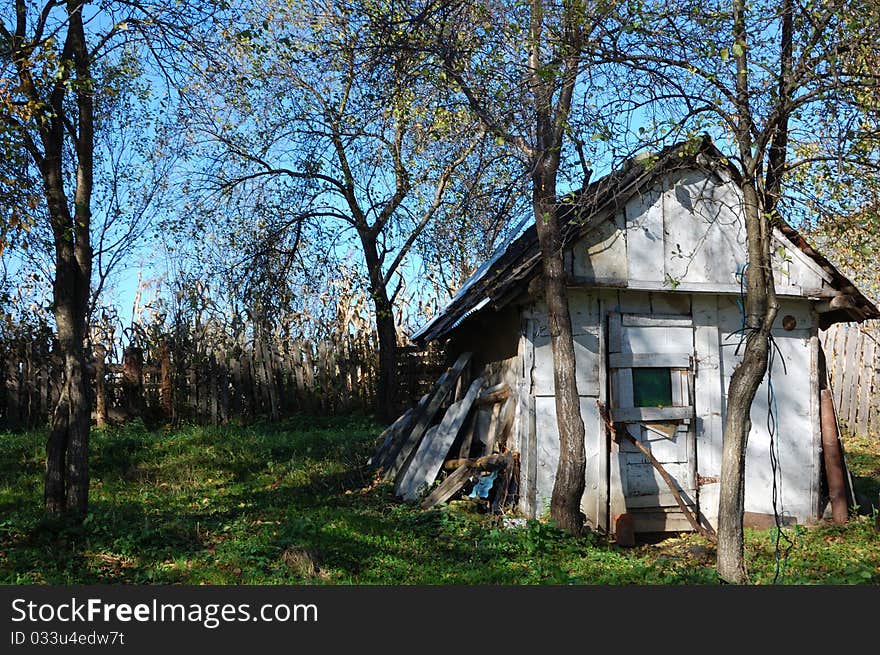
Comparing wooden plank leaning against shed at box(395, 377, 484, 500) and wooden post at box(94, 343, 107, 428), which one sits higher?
wooden post at box(94, 343, 107, 428)

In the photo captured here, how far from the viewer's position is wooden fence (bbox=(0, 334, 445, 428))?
15867 millimetres

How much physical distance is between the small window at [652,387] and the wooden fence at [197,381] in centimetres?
854

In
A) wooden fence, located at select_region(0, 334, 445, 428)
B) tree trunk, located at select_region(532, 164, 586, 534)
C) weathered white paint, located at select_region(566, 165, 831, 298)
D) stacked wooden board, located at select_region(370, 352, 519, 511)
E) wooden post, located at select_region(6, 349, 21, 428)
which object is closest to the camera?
tree trunk, located at select_region(532, 164, 586, 534)

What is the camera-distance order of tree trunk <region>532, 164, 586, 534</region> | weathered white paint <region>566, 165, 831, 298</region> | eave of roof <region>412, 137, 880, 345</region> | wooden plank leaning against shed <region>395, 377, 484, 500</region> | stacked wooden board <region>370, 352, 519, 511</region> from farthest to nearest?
wooden plank leaning against shed <region>395, 377, 484, 500</region> < stacked wooden board <region>370, 352, 519, 511</region> < weathered white paint <region>566, 165, 831, 298</region> < eave of roof <region>412, 137, 880, 345</region> < tree trunk <region>532, 164, 586, 534</region>

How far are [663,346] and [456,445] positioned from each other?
10.5ft

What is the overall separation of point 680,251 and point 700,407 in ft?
7.10

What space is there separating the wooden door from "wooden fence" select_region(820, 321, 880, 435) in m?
7.70

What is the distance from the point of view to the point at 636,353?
10414mm

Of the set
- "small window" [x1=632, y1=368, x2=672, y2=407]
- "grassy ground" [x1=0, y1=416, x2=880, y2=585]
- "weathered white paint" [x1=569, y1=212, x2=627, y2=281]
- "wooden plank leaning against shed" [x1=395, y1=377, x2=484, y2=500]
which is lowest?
"grassy ground" [x1=0, y1=416, x2=880, y2=585]

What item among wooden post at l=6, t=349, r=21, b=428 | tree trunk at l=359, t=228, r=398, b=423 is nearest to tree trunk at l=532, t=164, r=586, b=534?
tree trunk at l=359, t=228, r=398, b=423

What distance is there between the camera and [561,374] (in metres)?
9.38

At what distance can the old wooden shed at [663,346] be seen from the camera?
1005 cm

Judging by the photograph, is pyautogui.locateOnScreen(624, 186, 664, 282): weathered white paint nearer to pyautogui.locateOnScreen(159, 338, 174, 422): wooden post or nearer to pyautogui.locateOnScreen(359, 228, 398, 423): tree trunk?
pyautogui.locateOnScreen(359, 228, 398, 423): tree trunk

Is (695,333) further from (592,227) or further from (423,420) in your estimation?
(423,420)
